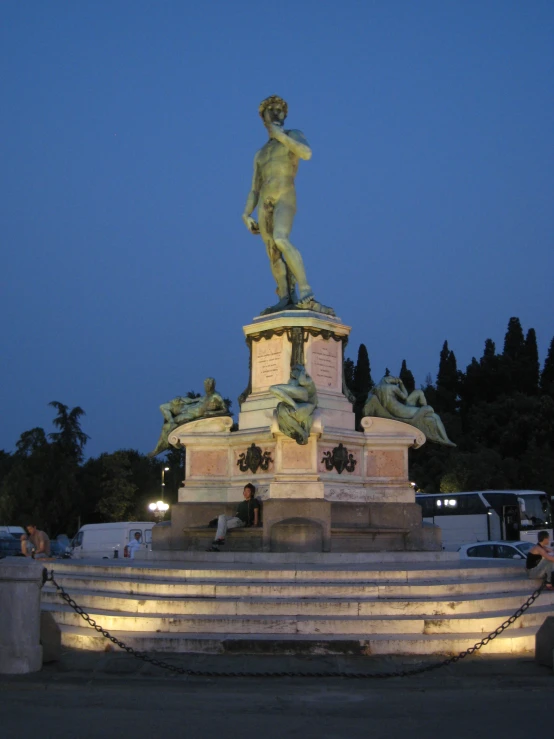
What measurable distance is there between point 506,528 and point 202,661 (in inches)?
1032

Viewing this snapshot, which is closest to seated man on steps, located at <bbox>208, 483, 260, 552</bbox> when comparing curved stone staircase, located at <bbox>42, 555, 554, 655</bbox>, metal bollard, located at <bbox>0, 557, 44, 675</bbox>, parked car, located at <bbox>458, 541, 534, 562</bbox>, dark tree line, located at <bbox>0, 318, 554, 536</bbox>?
curved stone staircase, located at <bbox>42, 555, 554, 655</bbox>

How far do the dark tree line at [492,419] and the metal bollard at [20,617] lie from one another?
140ft

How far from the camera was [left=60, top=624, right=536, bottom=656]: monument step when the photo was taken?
29.3ft

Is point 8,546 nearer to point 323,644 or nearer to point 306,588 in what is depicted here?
point 306,588

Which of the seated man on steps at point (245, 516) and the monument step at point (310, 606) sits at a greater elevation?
the seated man on steps at point (245, 516)

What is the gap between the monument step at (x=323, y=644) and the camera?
8922 millimetres

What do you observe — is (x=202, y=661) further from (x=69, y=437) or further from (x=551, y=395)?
(x=551, y=395)

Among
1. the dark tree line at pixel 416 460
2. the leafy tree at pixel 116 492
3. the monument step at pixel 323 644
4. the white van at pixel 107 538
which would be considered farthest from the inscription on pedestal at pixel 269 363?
the leafy tree at pixel 116 492

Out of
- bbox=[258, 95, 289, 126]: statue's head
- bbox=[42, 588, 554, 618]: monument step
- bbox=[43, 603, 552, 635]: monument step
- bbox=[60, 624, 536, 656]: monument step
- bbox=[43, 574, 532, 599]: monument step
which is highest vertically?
bbox=[258, 95, 289, 126]: statue's head

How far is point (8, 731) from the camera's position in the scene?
642 cm

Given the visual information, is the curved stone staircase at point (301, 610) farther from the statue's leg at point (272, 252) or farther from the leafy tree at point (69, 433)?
the leafy tree at point (69, 433)

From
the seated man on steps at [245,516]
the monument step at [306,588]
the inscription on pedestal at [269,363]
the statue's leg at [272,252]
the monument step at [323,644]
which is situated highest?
the statue's leg at [272,252]

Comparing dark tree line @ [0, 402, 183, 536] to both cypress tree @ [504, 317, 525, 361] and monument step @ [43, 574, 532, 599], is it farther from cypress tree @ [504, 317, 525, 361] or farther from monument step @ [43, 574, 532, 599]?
monument step @ [43, 574, 532, 599]

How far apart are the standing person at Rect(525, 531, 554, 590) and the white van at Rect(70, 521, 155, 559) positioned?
22.1 m
